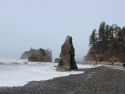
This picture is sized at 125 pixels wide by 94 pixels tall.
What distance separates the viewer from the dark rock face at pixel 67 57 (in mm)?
21000

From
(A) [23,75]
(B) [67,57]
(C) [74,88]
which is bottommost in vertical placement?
(A) [23,75]

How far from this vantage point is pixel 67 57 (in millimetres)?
21578

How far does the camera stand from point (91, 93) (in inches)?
216

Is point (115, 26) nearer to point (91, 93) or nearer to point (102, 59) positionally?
point (102, 59)

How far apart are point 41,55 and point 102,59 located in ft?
141

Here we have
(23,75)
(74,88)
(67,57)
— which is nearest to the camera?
(74,88)

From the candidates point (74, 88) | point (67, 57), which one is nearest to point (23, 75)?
point (74, 88)

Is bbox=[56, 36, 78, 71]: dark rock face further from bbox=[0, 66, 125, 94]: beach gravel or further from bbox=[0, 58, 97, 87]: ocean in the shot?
bbox=[0, 66, 125, 94]: beach gravel

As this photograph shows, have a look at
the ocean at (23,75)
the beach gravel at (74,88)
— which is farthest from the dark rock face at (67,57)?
the beach gravel at (74,88)

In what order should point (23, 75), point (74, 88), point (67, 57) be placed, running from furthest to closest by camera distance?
1. point (67, 57)
2. point (23, 75)
3. point (74, 88)

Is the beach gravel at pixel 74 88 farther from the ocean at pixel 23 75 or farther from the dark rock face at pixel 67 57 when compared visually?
the dark rock face at pixel 67 57

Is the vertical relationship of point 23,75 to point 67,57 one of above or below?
below

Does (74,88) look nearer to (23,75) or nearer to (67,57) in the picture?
(23,75)

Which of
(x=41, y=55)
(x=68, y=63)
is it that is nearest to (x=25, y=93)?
(x=68, y=63)
